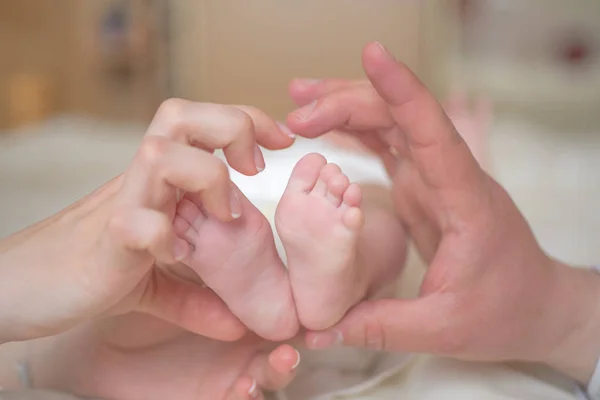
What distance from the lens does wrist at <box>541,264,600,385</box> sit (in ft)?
2.15

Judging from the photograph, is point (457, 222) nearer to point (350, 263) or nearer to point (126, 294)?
point (350, 263)

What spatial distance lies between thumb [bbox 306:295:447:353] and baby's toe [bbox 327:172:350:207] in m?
0.13

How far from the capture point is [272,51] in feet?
8.26

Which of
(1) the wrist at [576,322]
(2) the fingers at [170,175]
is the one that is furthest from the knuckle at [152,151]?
(1) the wrist at [576,322]

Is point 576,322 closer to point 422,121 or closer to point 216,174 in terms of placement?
point 422,121

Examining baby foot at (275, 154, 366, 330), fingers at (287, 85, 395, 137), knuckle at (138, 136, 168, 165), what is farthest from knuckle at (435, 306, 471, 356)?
knuckle at (138, 136, 168, 165)

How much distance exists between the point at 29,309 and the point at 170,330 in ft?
0.52

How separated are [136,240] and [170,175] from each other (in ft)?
0.18

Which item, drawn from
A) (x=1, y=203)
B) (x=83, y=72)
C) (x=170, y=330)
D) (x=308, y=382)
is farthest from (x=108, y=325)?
(x=83, y=72)

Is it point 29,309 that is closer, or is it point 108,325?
point 29,309

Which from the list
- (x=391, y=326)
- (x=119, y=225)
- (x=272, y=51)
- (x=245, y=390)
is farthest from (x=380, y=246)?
Answer: (x=272, y=51)

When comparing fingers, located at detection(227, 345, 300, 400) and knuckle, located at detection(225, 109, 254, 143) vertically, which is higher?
knuckle, located at detection(225, 109, 254, 143)

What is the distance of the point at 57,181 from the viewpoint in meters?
1.25

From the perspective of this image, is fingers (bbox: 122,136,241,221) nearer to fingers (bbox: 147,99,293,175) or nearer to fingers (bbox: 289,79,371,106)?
fingers (bbox: 147,99,293,175)
